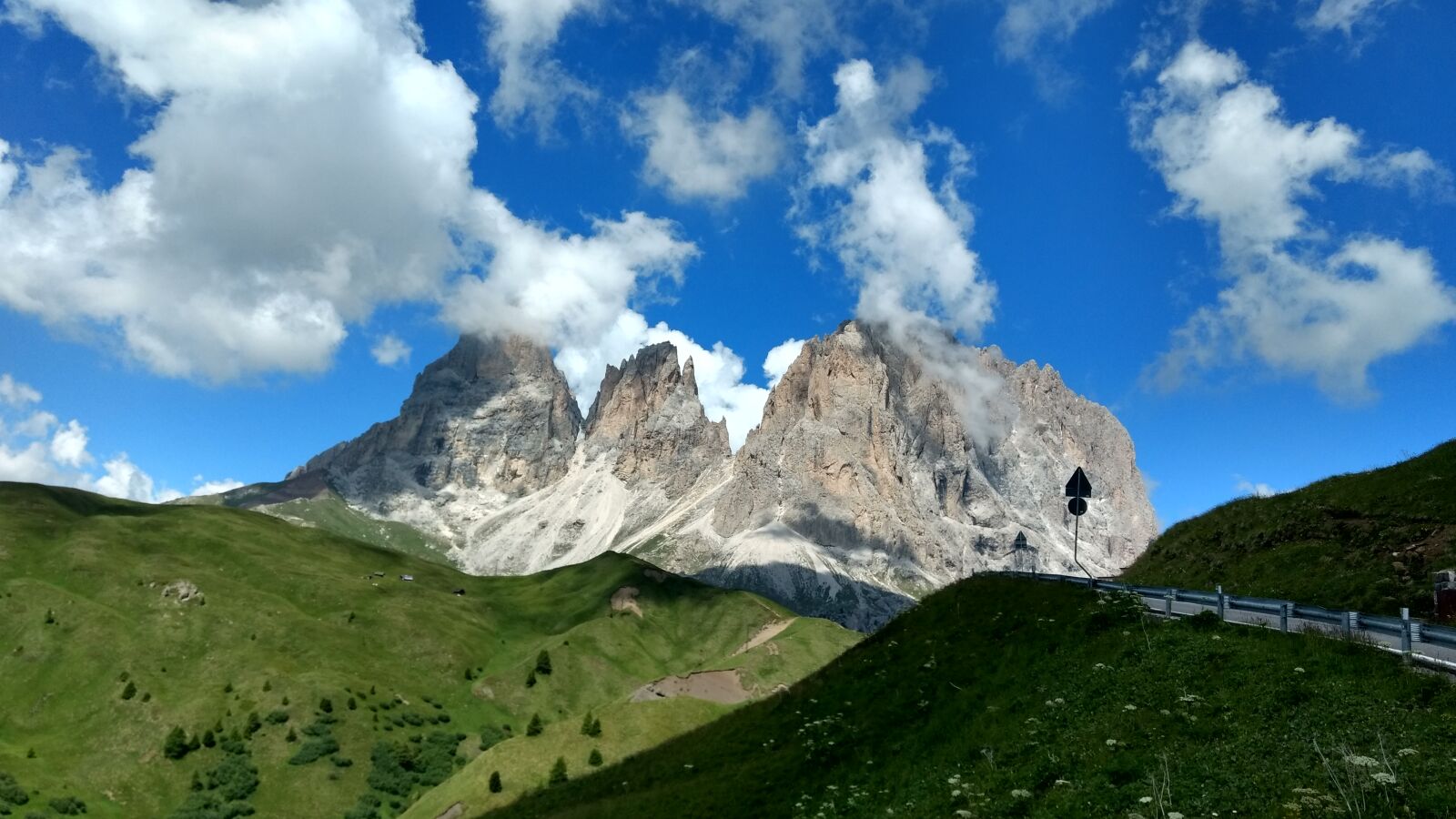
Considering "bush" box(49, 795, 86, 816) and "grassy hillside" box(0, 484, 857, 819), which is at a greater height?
"grassy hillside" box(0, 484, 857, 819)

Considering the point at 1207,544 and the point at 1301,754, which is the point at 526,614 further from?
the point at 1301,754

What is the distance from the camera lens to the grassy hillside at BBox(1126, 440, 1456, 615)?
40406 mm

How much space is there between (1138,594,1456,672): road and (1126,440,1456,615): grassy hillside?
367 inches

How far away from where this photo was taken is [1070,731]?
28.3 m

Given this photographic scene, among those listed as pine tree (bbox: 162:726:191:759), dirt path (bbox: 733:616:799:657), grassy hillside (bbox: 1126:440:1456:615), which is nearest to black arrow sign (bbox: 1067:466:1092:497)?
grassy hillside (bbox: 1126:440:1456:615)

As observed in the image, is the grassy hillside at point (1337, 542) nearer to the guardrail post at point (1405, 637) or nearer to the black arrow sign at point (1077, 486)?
the black arrow sign at point (1077, 486)

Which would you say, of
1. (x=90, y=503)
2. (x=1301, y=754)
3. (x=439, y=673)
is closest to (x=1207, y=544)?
(x=1301, y=754)

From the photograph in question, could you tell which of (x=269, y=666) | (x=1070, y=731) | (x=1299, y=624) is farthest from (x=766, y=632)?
(x=1070, y=731)

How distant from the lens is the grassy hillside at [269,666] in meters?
101

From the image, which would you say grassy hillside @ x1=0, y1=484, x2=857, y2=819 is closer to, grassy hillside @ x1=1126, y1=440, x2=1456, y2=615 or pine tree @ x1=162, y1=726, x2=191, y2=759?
pine tree @ x1=162, y1=726, x2=191, y2=759

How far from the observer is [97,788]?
9744 cm

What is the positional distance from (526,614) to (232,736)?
86.5 m

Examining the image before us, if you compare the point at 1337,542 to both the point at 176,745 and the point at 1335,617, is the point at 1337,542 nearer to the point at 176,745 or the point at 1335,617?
the point at 1335,617

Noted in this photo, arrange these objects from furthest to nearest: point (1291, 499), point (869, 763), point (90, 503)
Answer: point (90, 503), point (1291, 499), point (869, 763)
